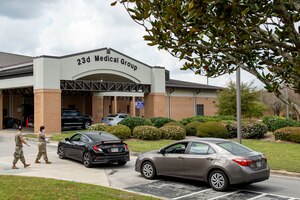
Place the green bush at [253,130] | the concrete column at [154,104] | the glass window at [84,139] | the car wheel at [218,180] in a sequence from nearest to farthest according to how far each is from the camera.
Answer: the car wheel at [218,180]
the glass window at [84,139]
the green bush at [253,130]
the concrete column at [154,104]

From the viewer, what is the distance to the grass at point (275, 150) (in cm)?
1499

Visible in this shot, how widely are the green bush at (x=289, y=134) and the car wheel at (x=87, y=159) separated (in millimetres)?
14054

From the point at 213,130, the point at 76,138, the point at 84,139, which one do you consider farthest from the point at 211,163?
the point at 213,130

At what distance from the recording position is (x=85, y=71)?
3186 cm

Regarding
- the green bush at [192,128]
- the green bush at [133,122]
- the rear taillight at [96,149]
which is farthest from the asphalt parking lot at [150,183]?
the green bush at [192,128]

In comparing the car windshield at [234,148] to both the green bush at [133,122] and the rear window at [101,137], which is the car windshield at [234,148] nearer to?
the rear window at [101,137]

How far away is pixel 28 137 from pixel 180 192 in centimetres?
1975

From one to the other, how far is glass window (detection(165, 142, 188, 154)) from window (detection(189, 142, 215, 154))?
1.10 feet

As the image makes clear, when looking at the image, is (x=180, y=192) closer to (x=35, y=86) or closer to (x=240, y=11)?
(x=240, y=11)

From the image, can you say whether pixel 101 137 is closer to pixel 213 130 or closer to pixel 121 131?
pixel 121 131

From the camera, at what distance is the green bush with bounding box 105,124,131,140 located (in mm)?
24480

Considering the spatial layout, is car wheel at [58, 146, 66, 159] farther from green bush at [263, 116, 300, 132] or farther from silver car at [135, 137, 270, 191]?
green bush at [263, 116, 300, 132]

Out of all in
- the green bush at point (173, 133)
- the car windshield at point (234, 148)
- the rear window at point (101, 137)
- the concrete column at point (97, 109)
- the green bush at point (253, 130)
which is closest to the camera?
the car windshield at point (234, 148)

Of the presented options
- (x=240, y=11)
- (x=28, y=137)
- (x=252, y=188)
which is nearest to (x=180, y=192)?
(x=252, y=188)
